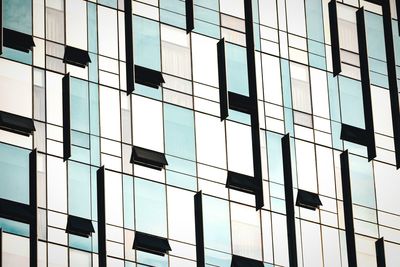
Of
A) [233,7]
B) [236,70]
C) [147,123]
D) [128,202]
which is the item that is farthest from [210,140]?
[233,7]

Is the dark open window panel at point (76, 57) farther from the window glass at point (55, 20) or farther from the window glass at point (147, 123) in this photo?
the window glass at point (147, 123)

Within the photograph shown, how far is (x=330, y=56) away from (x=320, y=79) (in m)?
1.36

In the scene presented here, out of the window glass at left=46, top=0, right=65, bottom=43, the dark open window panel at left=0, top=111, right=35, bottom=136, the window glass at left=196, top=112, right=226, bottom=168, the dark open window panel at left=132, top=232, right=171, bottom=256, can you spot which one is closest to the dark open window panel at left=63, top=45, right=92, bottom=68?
the window glass at left=46, top=0, right=65, bottom=43

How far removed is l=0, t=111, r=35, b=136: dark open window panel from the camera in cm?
5528

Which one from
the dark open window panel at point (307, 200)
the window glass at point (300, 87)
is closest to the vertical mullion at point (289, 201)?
the dark open window panel at point (307, 200)

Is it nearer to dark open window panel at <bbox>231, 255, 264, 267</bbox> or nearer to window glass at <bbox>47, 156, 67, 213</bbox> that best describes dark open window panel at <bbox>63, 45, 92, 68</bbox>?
window glass at <bbox>47, 156, 67, 213</bbox>

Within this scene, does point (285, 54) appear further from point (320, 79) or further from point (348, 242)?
point (348, 242)

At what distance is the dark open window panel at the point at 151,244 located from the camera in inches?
2242

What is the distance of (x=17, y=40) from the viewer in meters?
56.8

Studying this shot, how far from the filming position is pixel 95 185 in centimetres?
5672

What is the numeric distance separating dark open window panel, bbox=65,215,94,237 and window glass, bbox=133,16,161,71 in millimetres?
7195

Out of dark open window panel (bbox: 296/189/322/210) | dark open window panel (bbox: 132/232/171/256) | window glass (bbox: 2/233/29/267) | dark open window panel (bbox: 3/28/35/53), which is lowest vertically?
window glass (bbox: 2/233/29/267)

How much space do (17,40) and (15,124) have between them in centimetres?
338

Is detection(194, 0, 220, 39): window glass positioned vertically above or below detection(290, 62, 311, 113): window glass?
above
